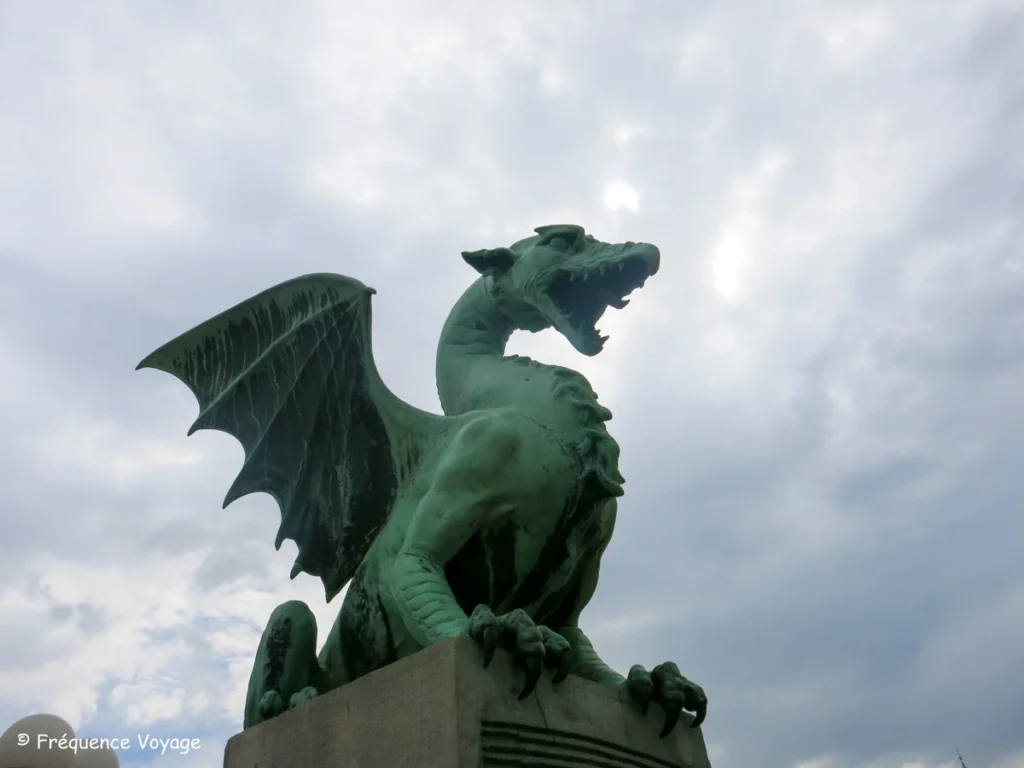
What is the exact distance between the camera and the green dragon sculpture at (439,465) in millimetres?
4027

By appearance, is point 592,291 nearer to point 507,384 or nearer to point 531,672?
point 507,384

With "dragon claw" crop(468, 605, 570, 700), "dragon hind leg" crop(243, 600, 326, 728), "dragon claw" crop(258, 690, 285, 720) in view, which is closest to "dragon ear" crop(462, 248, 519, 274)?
"dragon hind leg" crop(243, 600, 326, 728)

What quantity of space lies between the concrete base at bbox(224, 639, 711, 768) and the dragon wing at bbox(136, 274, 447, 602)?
1.34 meters

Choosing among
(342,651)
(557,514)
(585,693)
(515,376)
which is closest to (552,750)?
(585,693)

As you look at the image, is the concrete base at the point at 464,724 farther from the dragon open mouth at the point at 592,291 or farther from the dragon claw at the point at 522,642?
the dragon open mouth at the point at 592,291

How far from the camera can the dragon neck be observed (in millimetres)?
4328

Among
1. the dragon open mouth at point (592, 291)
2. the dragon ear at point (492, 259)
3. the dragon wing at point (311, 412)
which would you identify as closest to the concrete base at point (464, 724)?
the dragon wing at point (311, 412)

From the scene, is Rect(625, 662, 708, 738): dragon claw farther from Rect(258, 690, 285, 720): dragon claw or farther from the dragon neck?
Rect(258, 690, 285, 720): dragon claw

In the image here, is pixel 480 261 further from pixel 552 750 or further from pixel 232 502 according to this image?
pixel 552 750

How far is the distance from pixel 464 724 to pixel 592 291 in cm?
262

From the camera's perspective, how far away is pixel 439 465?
14.0 ft

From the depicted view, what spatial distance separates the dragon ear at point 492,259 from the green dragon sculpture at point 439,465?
1 cm

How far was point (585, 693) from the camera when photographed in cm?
352

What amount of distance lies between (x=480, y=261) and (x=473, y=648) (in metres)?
2.71
